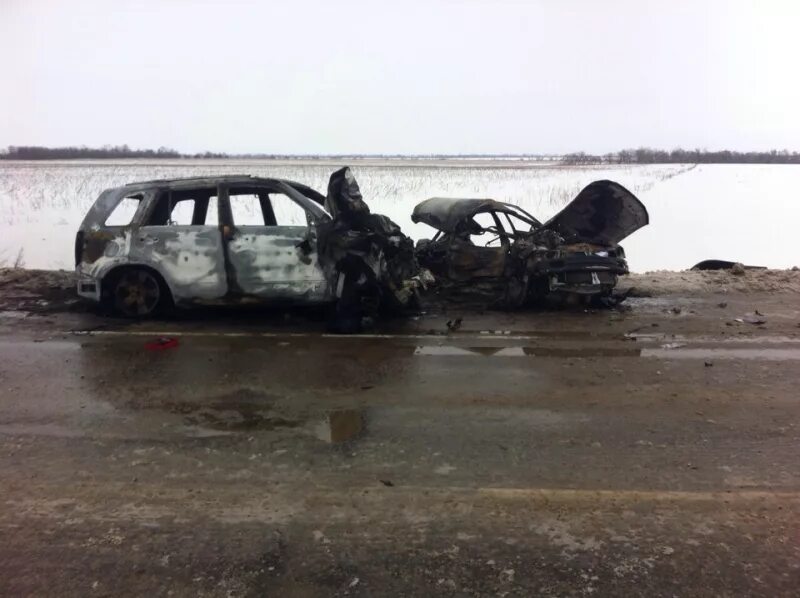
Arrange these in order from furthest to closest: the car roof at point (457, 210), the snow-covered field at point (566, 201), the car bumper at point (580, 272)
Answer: the snow-covered field at point (566, 201)
the car roof at point (457, 210)
the car bumper at point (580, 272)

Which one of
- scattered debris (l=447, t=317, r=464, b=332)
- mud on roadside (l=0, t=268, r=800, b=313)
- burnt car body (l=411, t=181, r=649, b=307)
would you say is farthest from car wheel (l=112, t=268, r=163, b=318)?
burnt car body (l=411, t=181, r=649, b=307)

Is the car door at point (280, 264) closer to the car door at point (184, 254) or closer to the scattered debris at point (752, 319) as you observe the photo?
the car door at point (184, 254)

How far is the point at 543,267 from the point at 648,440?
14.6 feet

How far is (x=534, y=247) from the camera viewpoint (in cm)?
874

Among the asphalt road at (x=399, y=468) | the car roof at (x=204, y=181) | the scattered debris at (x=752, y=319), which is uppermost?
the car roof at (x=204, y=181)

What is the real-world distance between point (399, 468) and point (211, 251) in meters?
4.86

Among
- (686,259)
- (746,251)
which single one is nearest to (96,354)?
(686,259)

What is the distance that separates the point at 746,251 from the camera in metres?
14.8

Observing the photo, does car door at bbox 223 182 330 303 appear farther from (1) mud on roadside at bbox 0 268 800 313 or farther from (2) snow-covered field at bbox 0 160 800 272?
(2) snow-covered field at bbox 0 160 800 272

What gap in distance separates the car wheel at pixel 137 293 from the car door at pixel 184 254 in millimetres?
241

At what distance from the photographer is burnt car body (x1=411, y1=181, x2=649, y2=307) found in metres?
8.62

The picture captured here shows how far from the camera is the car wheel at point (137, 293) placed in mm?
8094

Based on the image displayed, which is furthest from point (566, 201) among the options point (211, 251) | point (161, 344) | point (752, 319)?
point (161, 344)

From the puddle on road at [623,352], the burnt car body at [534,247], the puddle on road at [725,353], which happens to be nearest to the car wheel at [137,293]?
the puddle on road at [623,352]
